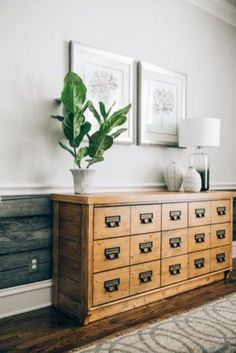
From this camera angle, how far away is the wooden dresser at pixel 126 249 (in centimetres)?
190

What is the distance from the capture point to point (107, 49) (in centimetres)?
251

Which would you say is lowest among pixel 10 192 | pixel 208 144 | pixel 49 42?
pixel 10 192

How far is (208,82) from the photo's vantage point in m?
3.28

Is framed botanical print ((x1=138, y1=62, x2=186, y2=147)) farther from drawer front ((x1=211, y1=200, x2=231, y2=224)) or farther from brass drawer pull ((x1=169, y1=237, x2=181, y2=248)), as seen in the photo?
brass drawer pull ((x1=169, y1=237, x2=181, y2=248))

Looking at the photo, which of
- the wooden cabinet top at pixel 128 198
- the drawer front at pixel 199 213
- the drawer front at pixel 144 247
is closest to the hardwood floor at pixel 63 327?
the drawer front at pixel 144 247

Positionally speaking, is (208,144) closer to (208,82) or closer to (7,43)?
(208,82)

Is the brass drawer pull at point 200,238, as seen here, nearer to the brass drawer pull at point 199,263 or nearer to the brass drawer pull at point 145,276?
the brass drawer pull at point 199,263

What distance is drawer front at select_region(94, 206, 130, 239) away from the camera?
1906 millimetres

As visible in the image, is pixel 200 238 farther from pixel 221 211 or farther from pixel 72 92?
pixel 72 92

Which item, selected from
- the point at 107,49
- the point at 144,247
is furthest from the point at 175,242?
the point at 107,49

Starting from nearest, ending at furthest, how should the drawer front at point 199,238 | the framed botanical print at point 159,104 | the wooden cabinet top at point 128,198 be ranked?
the wooden cabinet top at point 128,198
the drawer front at point 199,238
the framed botanical print at point 159,104

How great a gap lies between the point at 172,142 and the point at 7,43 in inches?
59.7

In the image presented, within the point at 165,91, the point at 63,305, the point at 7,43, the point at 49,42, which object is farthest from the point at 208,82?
the point at 63,305

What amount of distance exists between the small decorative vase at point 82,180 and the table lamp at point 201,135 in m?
1.01
